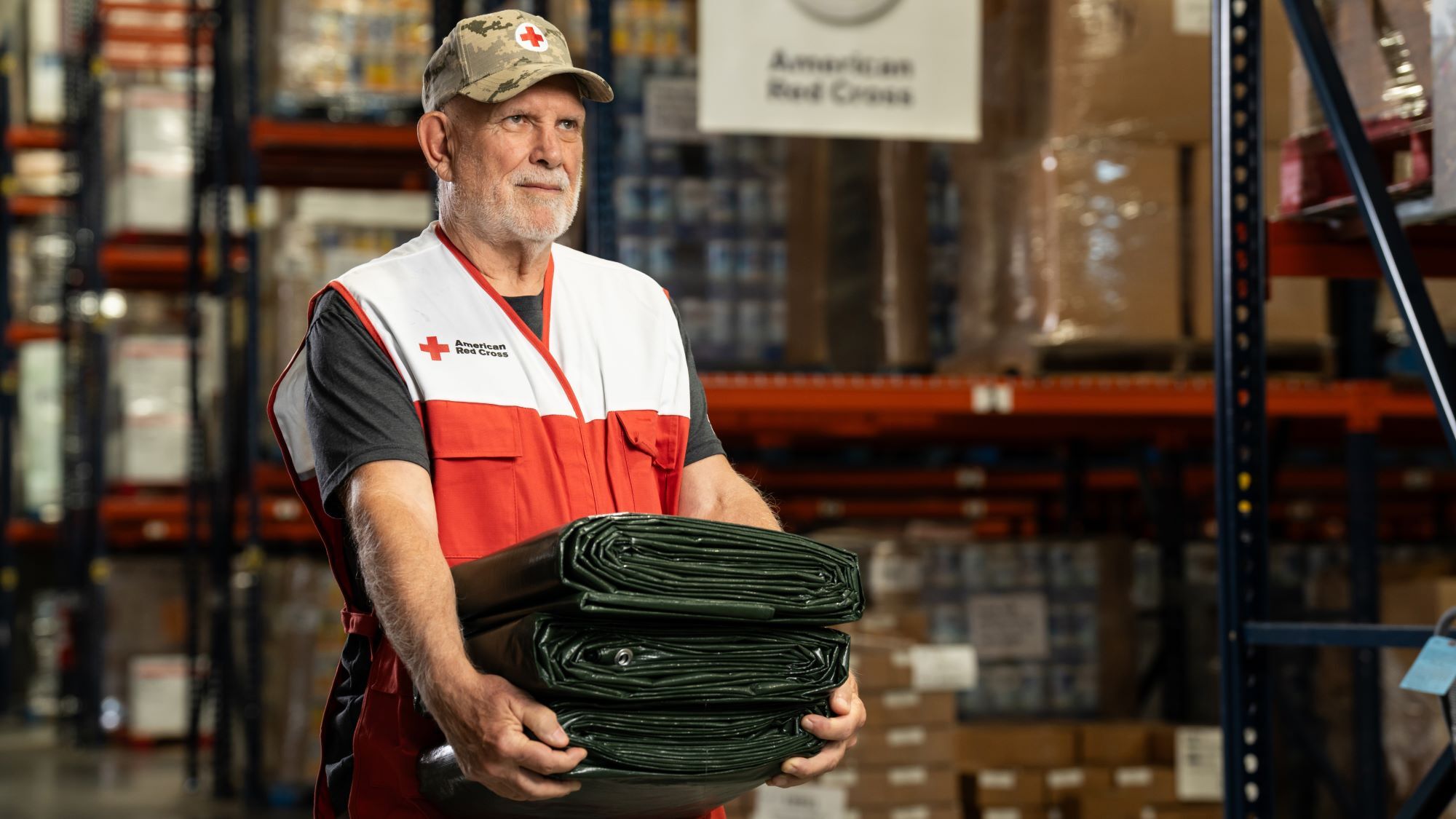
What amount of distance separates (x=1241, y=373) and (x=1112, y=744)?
289 cm

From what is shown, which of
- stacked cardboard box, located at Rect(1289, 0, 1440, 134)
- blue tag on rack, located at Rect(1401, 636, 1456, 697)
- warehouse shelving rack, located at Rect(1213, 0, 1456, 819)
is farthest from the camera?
warehouse shelving rack, located at Rect(1213, 0, 1456, 819)

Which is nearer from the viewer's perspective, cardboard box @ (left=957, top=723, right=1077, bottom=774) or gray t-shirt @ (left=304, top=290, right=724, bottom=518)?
gray t-shirt @ (left=304, top=290, right=724, bottom=518)

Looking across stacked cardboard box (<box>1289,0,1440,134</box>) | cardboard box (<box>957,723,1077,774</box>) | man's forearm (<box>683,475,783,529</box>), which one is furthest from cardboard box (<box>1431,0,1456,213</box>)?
cardboard box (<box>957,723,1077,774</box>)

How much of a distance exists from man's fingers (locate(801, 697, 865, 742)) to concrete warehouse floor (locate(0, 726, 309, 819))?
19.1 feet

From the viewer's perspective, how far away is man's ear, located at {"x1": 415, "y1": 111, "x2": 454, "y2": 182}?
7.39 feet

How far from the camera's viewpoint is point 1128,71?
516cm

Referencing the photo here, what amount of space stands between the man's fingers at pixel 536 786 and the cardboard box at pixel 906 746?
11.3 ft

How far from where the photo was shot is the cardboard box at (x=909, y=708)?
5246 mm

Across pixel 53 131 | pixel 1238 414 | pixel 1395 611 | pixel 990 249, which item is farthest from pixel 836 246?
pixel 53 131

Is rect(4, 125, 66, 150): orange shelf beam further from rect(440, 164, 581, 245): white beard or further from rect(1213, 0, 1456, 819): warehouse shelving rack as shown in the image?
rect(440, 164, 581, 245): white beard

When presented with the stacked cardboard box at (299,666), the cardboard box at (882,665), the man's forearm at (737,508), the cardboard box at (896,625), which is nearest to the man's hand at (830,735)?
the man's forearm at (737,508)

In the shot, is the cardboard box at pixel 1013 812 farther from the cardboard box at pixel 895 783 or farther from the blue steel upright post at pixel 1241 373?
the blue steel upright post at pixel 1241 373

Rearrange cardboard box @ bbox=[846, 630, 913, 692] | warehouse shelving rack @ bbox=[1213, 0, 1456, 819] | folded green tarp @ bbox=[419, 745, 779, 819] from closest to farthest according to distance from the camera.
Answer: folded green tarp @ bbox=[419, 745, 779, 819]
warehouse shelving rack @ bbox=[1213, 0, 1456, 819]
cardboard box @ bbox=[846, 630, 913, 692]

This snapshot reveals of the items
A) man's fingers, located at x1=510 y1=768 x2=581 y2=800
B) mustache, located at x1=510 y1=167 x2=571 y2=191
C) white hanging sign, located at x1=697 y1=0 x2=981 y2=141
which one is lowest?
man's fingers, located at x1=510 y1=768 x2=581 y2=800
